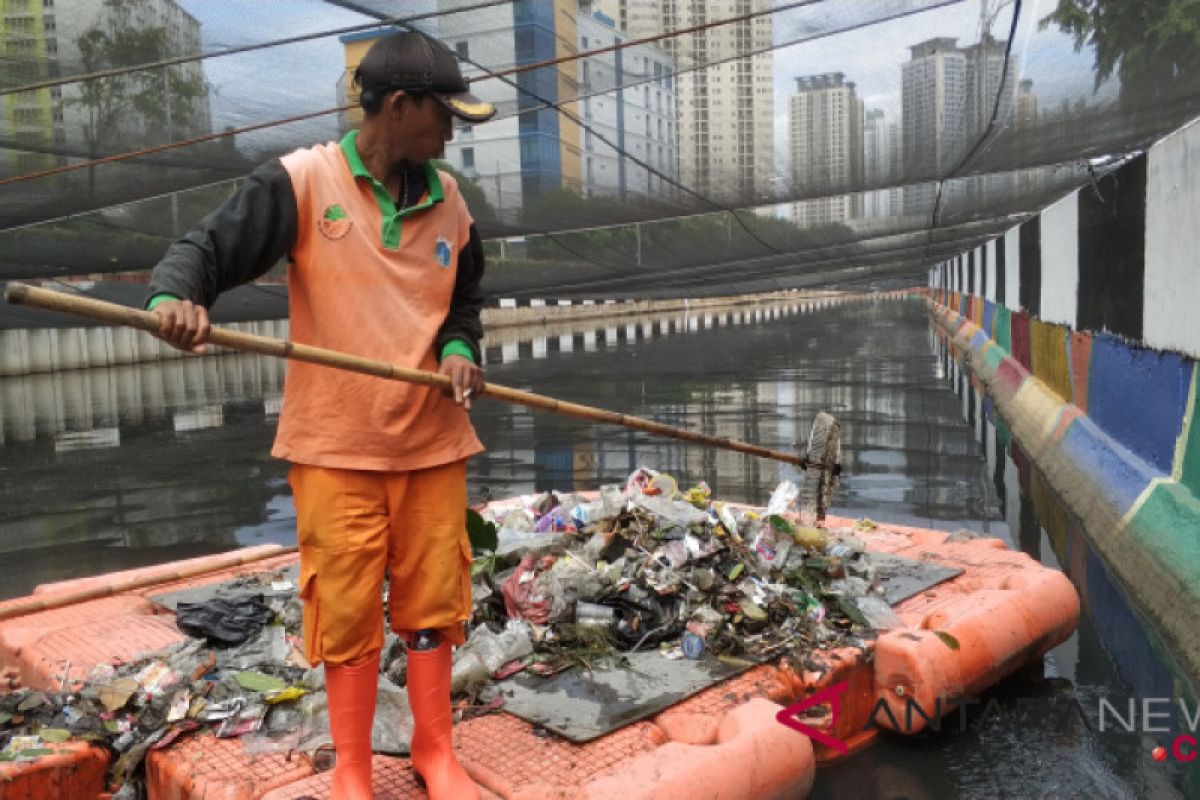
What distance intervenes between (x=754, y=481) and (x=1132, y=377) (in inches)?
114

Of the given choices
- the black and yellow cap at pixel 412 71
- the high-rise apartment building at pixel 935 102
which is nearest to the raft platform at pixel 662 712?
the black and yellow cap at pixel 412 71

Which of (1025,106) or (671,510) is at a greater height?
(1025,106)

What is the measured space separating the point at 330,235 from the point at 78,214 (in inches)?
344

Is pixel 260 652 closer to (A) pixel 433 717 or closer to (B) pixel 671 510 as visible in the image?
(A) pixel 433 717

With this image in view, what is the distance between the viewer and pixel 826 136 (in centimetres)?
1082

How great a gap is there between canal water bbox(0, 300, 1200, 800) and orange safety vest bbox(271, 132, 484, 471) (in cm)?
185

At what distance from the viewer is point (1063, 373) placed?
330 inches

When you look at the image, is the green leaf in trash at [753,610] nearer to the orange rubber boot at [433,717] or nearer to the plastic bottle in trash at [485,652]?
the plastic bottle in trash at [485,652]

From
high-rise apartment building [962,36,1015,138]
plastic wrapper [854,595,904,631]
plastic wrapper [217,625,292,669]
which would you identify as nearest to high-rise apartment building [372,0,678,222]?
high-rise apartment building [962,36,1015,138]

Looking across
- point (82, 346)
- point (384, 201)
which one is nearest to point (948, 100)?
point (384, 201)

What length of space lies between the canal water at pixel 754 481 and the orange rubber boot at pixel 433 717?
1303 mm

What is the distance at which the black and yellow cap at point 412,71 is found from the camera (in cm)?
234

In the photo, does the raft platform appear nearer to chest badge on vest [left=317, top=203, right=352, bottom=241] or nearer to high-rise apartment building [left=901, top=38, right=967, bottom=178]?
chest badge on vest [left=317, top=203, right=352, bottom=241]

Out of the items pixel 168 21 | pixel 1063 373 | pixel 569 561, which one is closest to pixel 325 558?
pixel 569 561
